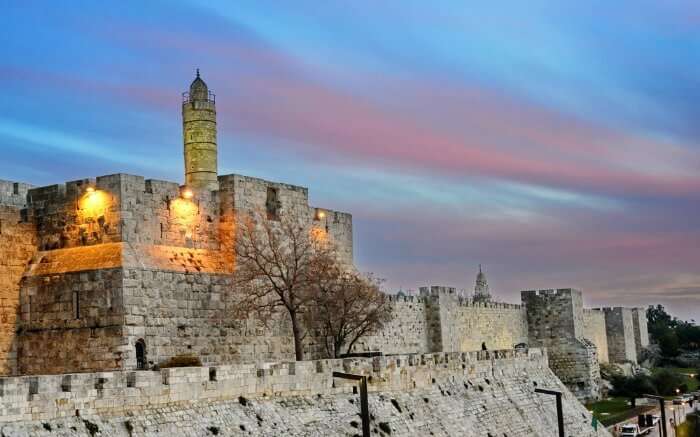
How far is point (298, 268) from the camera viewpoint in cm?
3003

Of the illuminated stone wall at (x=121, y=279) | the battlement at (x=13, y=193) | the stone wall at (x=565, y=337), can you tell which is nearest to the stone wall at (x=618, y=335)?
the stone wall at (x=565, y=337)

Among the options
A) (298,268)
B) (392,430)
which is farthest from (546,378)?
(392,430)

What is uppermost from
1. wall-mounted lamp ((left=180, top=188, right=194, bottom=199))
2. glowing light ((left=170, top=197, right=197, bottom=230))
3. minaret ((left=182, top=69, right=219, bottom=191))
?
minaret ((left=182, top=69, right=219, bottom=191))

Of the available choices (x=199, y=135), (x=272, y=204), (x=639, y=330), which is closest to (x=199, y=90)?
(x=199, y=135)

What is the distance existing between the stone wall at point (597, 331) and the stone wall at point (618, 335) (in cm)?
84

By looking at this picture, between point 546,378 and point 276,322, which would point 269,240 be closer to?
point 276,322

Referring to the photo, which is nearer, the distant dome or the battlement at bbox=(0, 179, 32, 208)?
the battlement at bbox=(0, 179, 32, 208)

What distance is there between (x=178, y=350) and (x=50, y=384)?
10.6 m

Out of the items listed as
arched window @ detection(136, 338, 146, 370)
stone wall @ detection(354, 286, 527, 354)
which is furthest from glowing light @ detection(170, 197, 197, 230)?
stone wall @ detection(354, 286, 527, 354)

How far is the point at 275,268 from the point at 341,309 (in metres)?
2.86

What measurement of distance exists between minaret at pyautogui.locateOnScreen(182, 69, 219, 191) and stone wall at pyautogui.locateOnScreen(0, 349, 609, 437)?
1233 centimetres

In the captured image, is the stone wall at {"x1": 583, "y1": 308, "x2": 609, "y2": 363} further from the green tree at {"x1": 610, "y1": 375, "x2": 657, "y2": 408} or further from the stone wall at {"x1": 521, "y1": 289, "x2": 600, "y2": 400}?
the stone wall at {"x1": 521, "y1": 289, "x2": 600, "y2": 400}

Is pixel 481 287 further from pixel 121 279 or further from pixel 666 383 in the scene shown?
pixel 121 279

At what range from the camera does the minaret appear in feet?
120
